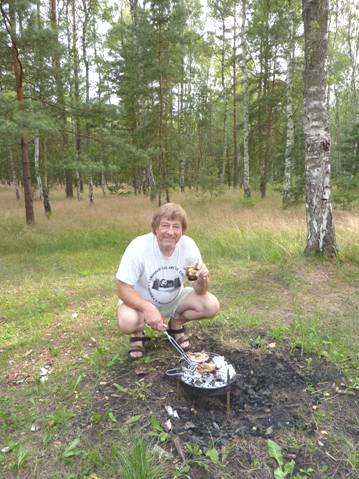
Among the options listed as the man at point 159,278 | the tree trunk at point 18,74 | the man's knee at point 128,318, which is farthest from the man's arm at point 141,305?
the tree trunk at point 18,74

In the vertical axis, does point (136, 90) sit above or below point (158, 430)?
above

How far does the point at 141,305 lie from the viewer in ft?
8.11

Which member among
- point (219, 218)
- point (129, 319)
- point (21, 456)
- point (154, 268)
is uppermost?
point (154, 268)

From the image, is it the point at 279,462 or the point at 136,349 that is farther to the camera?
the point at 136,349

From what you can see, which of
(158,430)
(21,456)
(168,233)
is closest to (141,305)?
(168,233)

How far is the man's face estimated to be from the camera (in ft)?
8.32

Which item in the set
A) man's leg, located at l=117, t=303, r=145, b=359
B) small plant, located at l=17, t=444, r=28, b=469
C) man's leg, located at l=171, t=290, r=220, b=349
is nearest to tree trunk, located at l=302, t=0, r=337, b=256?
man's leg, located at l=171, t=290, r=220, b=349

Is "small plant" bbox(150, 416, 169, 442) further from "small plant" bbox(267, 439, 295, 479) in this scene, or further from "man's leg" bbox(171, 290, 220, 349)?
"man's leg" bbox(171, 290, 220, 349)

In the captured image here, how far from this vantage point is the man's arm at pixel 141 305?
93.8 inches

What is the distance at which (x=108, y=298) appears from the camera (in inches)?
179

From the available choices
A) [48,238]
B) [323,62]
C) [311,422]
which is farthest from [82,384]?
[48,238]

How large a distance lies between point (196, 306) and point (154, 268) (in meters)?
0.52

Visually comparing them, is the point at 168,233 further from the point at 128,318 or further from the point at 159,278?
the point at 128,318

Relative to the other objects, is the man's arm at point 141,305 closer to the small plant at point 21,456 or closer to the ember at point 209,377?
the ember at point 209,377
